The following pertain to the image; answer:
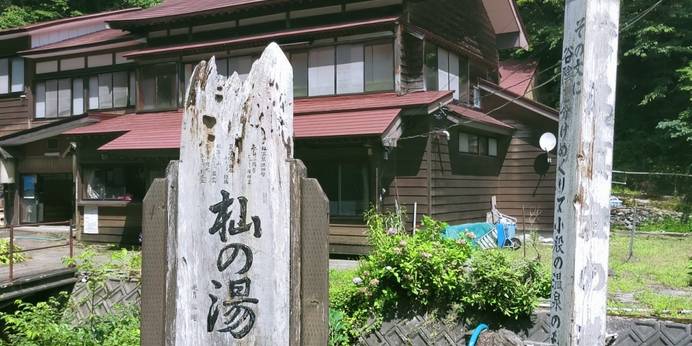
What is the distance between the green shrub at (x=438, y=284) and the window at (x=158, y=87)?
11.2 metres

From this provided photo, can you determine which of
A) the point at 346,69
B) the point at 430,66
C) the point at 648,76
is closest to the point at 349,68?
the point at 346,69

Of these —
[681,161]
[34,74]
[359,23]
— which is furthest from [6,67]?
[681,161]

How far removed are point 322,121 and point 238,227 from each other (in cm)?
1041

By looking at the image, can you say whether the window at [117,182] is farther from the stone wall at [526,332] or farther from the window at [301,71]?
the stone wall at [526,332]

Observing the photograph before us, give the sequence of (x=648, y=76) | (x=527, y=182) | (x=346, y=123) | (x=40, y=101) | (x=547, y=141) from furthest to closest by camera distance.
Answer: (x=648, y=76) → (x=40, y=101) → (x=527, y=182) → (x=547, y=141) → (x=346, y=123)

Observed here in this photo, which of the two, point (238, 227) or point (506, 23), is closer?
point (238, 227)

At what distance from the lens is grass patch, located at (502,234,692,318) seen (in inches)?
267

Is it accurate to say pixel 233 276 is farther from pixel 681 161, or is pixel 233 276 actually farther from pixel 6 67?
pixel 681 161

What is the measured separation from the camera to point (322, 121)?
13281 mm

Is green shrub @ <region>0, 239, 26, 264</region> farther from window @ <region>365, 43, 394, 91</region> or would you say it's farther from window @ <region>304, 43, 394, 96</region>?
window @ <region>365, 43, 394, 91</region>

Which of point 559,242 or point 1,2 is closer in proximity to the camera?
point 559,242

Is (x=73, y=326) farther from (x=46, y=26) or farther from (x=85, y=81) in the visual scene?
(x=46, y=26)

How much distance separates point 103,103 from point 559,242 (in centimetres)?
1766

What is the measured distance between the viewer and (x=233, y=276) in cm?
297
